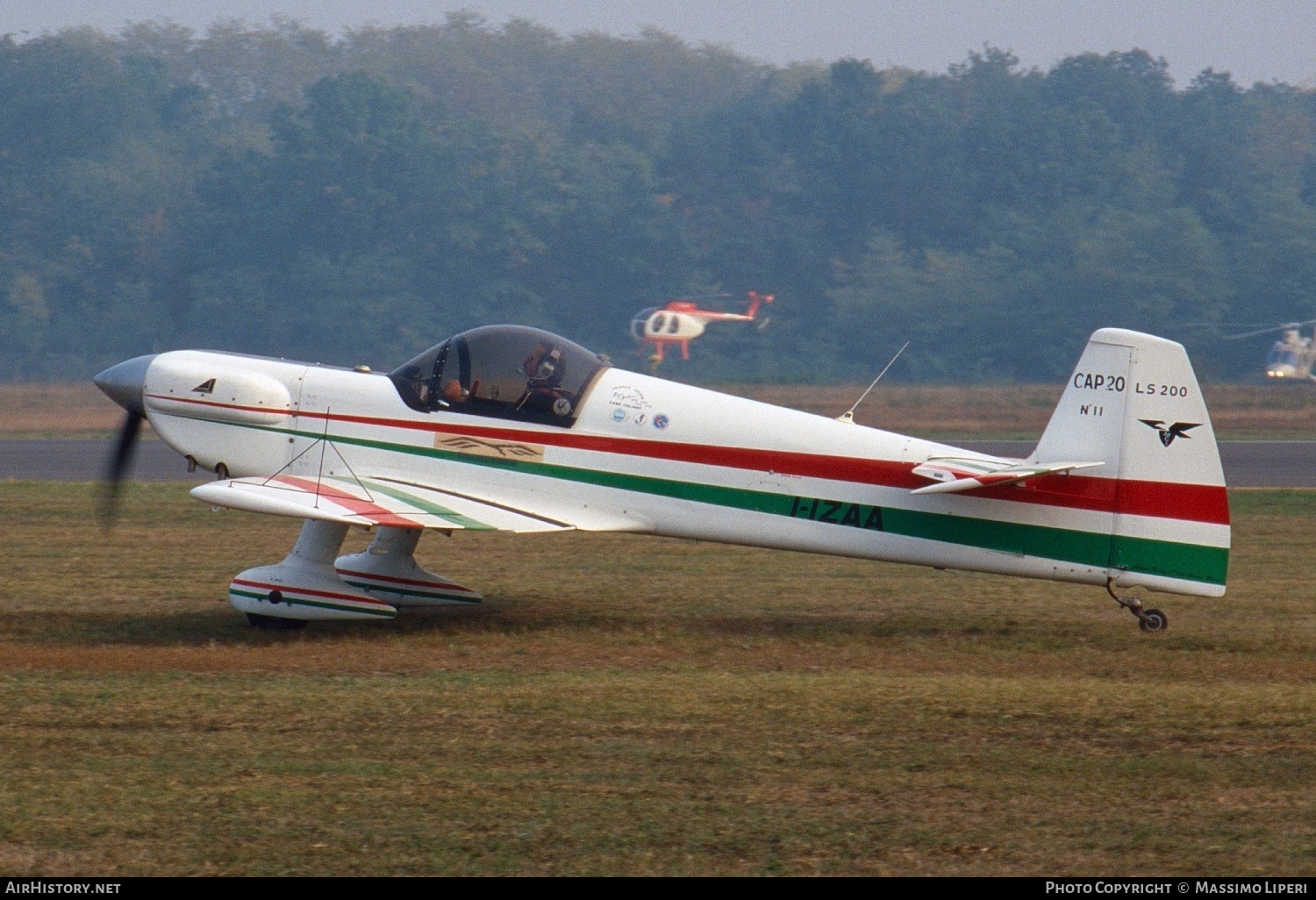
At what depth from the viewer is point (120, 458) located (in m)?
10.8

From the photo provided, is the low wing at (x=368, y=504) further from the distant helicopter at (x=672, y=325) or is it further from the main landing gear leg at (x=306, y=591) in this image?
the distant helicopter at (x=672, y=325)

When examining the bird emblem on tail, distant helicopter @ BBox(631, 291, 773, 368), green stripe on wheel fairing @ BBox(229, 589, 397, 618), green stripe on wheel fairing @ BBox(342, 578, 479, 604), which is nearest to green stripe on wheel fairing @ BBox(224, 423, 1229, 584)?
the bird emblem on tail

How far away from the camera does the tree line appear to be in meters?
53.0

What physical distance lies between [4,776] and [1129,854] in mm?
4741

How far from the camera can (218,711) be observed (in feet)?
23.8

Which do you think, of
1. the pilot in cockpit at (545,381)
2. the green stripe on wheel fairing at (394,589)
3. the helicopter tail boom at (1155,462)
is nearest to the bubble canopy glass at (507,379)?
the pilot in cockpit at (545,381)

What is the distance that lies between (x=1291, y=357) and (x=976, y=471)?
3958 cm

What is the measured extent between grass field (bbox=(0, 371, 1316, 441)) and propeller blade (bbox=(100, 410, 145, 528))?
19.9 m

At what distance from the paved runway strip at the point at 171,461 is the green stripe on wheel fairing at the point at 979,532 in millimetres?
9326

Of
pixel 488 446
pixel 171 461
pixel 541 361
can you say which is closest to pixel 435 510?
pixel 488 446

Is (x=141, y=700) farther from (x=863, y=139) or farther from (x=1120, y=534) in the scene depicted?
(x=863, y=139)

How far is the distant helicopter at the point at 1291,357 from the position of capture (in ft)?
145

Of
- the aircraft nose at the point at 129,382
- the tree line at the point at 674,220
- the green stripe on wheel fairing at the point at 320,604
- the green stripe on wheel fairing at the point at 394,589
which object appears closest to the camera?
the green stripe on wheel fairing at the point at 320,604

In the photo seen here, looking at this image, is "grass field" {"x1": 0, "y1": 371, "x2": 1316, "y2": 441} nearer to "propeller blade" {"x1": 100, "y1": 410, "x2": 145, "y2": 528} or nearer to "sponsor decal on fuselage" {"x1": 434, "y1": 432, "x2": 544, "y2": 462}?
"propeller blade" {"x1": 100, "y1": 410, "x2": 145, "y2": 528}
